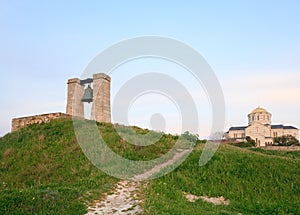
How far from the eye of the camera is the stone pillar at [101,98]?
21328 mm

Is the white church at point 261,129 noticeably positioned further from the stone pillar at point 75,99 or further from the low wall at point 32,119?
the low wall at point 32,119

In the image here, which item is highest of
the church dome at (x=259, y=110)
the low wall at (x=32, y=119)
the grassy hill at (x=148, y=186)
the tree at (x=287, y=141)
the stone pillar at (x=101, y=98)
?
the church dome at (x=259, y=110)

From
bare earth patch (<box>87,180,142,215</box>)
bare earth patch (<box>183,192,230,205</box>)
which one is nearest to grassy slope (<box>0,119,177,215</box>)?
bare earth patch (<box>87,180,142,215</box>)

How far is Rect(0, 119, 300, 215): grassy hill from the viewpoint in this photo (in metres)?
8.91

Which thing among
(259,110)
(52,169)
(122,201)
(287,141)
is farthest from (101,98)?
(259,110)

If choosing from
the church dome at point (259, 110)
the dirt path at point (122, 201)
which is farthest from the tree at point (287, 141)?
the dirt path at point (122, 201)

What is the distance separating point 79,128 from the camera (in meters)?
18.9

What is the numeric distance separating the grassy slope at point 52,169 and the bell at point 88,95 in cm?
217

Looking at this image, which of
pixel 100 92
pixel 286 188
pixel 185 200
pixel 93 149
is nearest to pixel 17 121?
pixel 100 92

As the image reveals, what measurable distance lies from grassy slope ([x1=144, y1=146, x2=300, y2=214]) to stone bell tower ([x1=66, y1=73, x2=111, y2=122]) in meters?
8.46

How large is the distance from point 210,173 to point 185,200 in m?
3.09

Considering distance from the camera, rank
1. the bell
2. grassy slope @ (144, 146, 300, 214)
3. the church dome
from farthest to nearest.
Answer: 1. the church dome
2. the bell
3. grassy slope @ (144, 146, 300, 214)

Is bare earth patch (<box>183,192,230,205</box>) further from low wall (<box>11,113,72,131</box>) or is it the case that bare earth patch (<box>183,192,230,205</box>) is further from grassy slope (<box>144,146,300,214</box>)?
low wall (<box>11,113,72,131</box>)

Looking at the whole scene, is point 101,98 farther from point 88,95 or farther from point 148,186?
point 148,186
